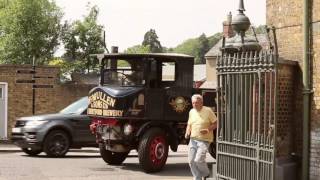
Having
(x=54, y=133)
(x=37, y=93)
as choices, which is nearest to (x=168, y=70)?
(x=54, y=133)

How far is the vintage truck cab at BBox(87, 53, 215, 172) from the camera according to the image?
13.4m

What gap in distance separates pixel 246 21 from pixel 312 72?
1565 mm

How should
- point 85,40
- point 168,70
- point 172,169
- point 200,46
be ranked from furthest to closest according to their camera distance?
point 200,46 < point 85,40 < point 168,70 < point 172,169

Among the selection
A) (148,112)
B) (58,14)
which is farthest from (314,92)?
(58,14)

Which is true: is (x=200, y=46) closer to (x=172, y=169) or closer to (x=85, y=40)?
(x=85, y=40)

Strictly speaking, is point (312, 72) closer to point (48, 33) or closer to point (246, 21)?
point (246, 21)

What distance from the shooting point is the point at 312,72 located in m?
9.81

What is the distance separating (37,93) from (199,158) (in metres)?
13.8

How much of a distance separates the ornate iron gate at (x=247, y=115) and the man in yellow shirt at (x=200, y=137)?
0.32 meters

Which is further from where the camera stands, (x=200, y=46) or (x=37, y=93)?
(x=200, y=46)

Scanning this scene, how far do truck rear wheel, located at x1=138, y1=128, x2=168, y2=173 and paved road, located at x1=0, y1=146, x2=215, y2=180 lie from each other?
0.20 m

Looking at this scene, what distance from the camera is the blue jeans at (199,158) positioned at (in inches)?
418

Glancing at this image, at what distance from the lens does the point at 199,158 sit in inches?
417

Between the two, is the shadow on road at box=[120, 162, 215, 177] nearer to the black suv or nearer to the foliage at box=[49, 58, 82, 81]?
the black suv
